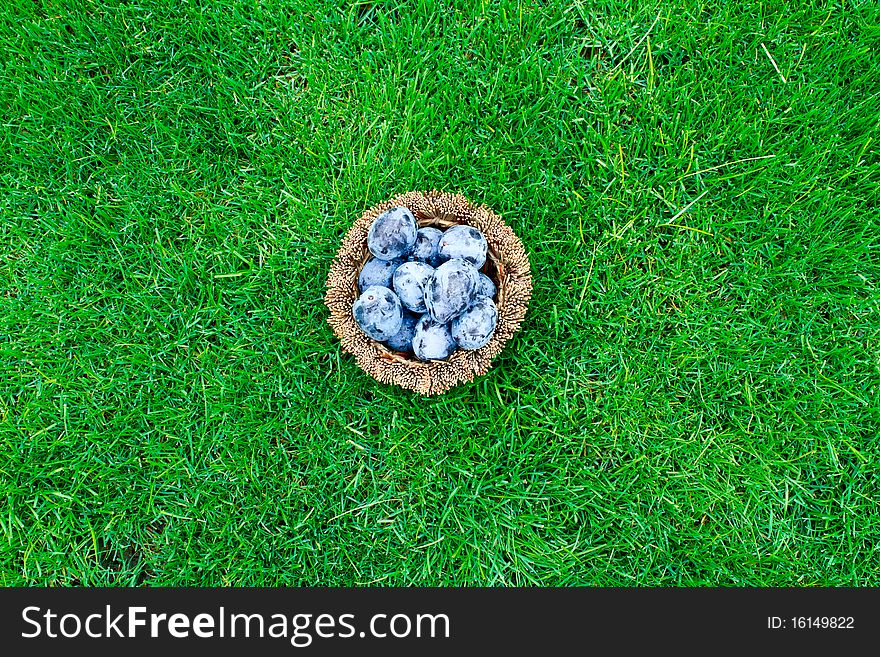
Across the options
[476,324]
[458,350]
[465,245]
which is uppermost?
[465,245]

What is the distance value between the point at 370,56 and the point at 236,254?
84 cm

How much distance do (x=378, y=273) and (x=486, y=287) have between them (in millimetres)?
314

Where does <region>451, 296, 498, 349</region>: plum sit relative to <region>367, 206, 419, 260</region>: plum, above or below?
below

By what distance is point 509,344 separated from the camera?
6.36 feet

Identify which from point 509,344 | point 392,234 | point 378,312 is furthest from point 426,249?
point 509,344

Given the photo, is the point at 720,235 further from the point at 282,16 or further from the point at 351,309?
the point at 282,16

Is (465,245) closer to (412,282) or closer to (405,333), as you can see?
(412,282)

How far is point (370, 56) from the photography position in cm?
203

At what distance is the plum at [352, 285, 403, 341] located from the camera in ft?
5.08

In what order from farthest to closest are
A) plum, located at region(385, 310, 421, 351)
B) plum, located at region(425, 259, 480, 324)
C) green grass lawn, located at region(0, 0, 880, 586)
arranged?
1. green grass lawn, located at region(0, 0, 880, 586)
2. plum, located at region(385, 310, 421, 351)
3. plum, located at region(425, 259, 480, 324)

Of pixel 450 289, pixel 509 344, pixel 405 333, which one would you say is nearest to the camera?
pixel 450 289

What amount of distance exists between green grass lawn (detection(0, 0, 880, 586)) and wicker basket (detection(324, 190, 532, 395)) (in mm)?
267

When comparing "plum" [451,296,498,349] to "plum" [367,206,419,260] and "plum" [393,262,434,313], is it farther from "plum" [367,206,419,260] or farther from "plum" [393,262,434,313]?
"plum" [367,206,419,260]

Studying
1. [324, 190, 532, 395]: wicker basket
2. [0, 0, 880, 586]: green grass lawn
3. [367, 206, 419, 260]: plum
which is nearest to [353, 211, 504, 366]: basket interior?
[324, 190, 532, 395]: wicker basket
